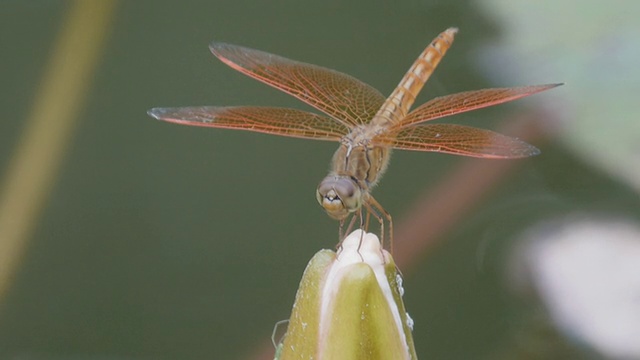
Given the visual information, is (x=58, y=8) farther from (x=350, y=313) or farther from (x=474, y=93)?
(x=350, y=313)

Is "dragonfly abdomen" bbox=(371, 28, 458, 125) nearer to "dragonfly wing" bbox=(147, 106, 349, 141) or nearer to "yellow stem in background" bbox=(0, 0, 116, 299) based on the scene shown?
"dragonfly wing" bbox=(147, 106, 349, 141)

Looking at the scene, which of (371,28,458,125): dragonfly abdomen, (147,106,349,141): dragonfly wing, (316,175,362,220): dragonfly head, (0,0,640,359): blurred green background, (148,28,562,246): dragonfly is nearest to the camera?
Result: (316,175,362,220): dragonfly head

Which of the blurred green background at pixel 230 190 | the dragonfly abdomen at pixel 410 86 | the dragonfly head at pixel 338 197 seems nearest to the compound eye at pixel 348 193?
the dragonfly head at pixel 338 197

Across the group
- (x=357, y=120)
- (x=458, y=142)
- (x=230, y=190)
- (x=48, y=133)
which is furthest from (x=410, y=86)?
(x=48, y=133)

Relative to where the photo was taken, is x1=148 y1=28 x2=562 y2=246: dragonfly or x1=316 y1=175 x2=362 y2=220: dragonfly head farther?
x1=148 y1=28 x2=562 y2=246: dragonfly

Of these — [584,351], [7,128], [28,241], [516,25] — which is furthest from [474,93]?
[7,128]

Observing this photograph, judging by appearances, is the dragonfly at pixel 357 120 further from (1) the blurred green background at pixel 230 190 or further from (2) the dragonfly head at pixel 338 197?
(1) the blurred green background at pixel 230 190

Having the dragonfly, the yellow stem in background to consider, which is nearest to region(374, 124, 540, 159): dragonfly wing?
the dragonfly
